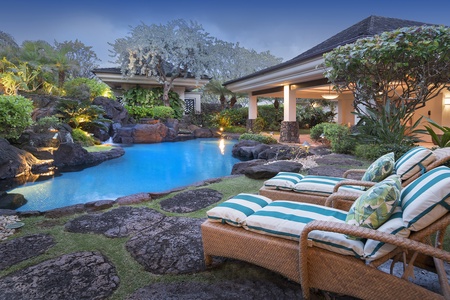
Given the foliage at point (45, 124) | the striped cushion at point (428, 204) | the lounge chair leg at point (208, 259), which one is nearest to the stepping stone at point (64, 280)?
the lounge chair leg at point (208, 259)

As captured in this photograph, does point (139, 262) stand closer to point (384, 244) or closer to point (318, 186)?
point (384, 244)

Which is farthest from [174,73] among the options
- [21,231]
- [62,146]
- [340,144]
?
[21,231]

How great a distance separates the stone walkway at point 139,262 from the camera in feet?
6.69

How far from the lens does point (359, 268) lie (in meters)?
1.68

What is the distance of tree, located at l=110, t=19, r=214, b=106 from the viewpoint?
18078 mm

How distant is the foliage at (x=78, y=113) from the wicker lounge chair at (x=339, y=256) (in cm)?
1270

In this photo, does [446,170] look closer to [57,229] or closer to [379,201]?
[379,201]

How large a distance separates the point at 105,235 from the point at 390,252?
103 inches

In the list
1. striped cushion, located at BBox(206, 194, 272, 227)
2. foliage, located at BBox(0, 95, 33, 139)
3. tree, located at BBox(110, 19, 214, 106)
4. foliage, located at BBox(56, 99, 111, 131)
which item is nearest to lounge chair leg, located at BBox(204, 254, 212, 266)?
striped cushion, located at BBox(206, 194, 272, 227)

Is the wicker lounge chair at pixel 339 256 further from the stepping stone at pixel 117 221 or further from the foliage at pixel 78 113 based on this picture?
the foliage at pixel 78 113

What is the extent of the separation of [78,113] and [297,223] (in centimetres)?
1335

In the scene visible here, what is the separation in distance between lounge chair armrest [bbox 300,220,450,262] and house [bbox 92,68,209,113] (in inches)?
764

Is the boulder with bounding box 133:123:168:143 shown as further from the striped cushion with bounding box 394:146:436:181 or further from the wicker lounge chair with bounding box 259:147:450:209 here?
the striped cushion with bounding box 394:146:436:181

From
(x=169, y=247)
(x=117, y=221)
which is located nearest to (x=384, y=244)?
(x=169, y=247)
